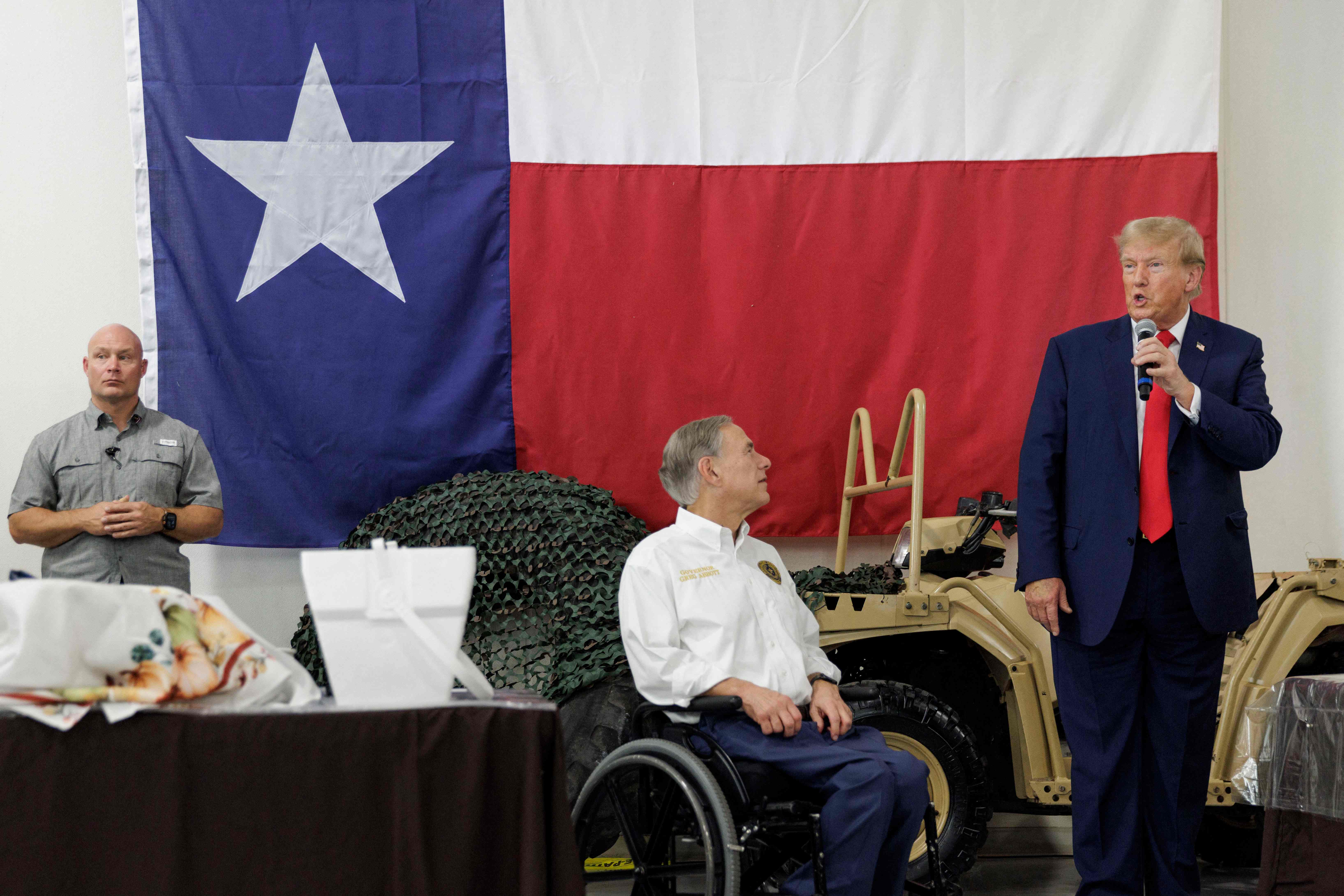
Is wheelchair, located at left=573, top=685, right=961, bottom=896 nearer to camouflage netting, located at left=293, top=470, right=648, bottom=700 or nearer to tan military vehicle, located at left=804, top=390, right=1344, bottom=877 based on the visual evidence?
tan military vehicle, located at left=804, top=390, right=1344, bottom=877

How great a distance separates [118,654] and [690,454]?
1.28 meters

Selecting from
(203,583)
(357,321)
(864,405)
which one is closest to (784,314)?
(864,405)

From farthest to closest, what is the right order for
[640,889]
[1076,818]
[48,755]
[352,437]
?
[352,437] < [1076,818] < [640,889] < [48,755]

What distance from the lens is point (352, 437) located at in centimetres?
362

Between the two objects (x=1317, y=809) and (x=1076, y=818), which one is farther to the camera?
(x=1076, y=818)

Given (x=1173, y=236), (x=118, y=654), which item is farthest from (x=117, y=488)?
(x=1173, y=236)

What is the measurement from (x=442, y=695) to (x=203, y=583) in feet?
7.69

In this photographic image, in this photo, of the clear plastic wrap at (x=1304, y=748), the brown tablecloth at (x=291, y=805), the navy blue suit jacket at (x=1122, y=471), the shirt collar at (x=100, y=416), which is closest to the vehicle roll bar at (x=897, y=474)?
the navy blue suit jacket at (x=1122, y=471)

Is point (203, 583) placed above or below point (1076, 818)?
above

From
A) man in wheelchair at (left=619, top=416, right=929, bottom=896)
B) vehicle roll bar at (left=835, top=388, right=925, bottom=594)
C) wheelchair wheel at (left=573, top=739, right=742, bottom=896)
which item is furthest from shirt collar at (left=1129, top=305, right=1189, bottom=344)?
wheelchair wheel at (left=573, top=739, right=742, bottom=896)

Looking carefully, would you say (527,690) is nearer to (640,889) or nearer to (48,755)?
(640,889)

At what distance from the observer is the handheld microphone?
2.29 metres

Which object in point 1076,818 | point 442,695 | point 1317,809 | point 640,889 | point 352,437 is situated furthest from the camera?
point 352,437

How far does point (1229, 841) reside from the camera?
128 inches
